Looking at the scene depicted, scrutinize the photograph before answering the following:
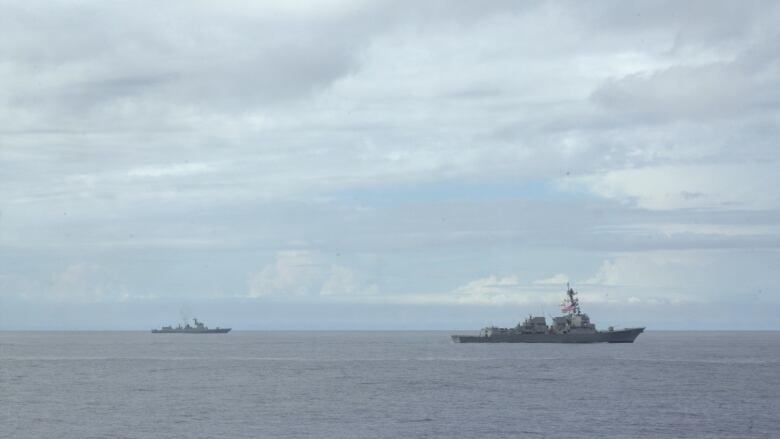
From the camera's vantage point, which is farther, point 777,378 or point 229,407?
point 777,378

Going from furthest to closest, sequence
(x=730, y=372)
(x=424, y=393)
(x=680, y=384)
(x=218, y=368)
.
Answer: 1. (x=218, y=368)
2. (x=730, y=372)
3. (x=680, y=384)
4. (x=424, y=393)

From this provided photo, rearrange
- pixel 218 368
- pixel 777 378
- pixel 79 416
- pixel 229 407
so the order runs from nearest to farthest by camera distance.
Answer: pixel 79 416
pixel 229 407
pixel 777 378
pixel 218 368

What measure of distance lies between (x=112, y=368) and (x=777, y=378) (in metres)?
99.0

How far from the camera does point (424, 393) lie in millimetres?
95375

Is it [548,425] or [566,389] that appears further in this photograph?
[566,389]

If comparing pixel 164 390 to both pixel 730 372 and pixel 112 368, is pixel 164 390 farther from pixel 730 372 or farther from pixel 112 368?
pixel 730 372

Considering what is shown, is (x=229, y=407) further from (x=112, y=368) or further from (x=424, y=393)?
(x=112, y=368)

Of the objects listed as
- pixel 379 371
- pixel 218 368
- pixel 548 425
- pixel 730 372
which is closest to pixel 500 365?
pixel 379 371

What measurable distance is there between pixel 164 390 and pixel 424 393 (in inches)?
1148

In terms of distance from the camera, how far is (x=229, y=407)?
270 ft

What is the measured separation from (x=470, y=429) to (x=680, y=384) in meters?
48.2

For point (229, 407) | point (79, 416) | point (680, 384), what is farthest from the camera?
point (680, 384)

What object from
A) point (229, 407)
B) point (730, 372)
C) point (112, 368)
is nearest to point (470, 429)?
point (229, 407)

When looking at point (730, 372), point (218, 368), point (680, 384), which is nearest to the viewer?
point (680, 384)
